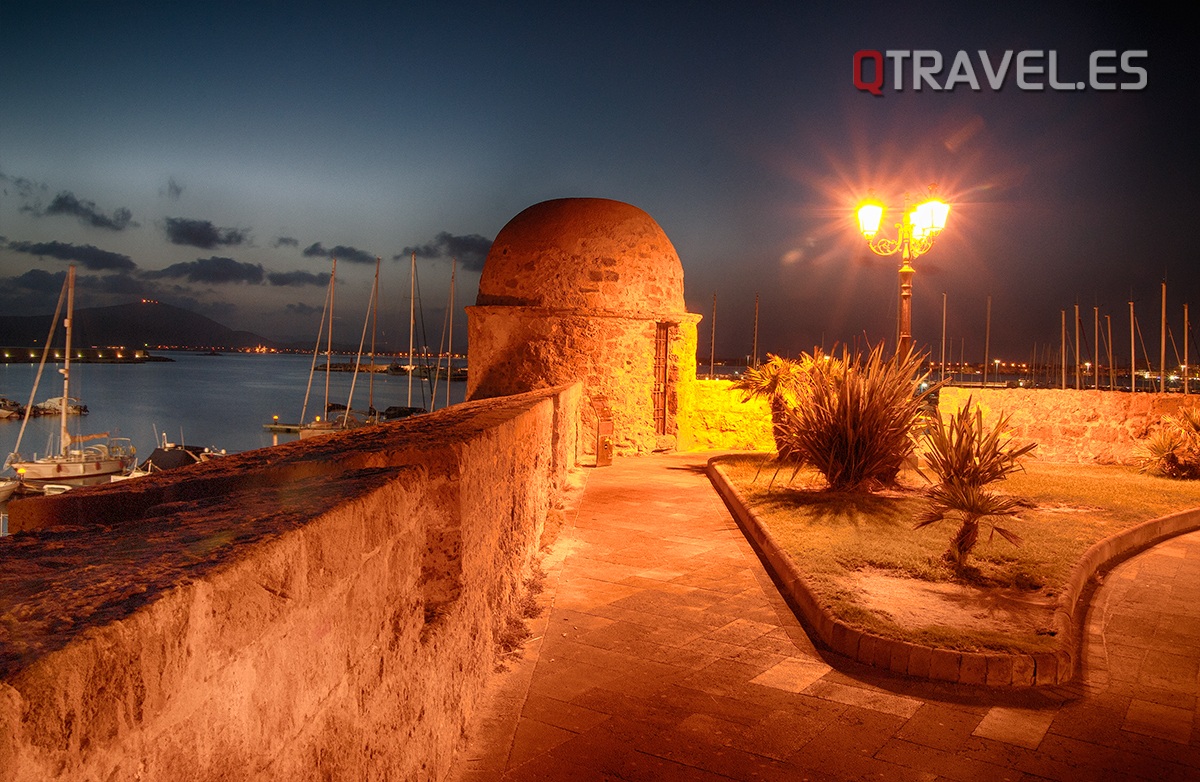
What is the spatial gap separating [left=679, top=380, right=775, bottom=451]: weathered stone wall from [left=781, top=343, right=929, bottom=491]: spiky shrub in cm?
603

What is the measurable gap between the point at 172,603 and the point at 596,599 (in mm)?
4391

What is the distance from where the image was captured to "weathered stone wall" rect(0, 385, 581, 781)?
1.04m

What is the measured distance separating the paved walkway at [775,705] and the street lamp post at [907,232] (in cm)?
535

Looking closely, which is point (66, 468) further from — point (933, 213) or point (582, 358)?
point (933, 213)

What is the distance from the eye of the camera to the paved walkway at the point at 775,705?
3.19 meters

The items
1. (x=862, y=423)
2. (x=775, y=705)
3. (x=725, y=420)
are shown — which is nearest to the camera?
(x=775, y=705)

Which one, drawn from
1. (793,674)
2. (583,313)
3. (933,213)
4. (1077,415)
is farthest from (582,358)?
(793,674)

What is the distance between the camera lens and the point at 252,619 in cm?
139

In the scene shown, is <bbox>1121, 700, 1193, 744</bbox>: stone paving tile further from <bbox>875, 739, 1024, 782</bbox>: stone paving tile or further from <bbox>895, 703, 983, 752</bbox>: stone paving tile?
<bbox>875, 739, 1024, 782</bbox>: stone paving tile

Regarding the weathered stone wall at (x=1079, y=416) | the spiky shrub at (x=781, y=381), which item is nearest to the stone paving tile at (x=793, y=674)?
the spiky shrub at (x=781, y=381)

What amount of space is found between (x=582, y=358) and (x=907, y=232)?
5967 millimetres

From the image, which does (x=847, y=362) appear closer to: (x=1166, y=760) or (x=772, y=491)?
(x=772, y=491)

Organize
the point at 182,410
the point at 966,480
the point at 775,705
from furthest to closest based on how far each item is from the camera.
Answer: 1. the point at 182,410
2. the point at 966,480
3. the point at 775,705

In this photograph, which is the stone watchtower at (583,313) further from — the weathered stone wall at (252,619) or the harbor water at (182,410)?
the harbor water at (182,410)
